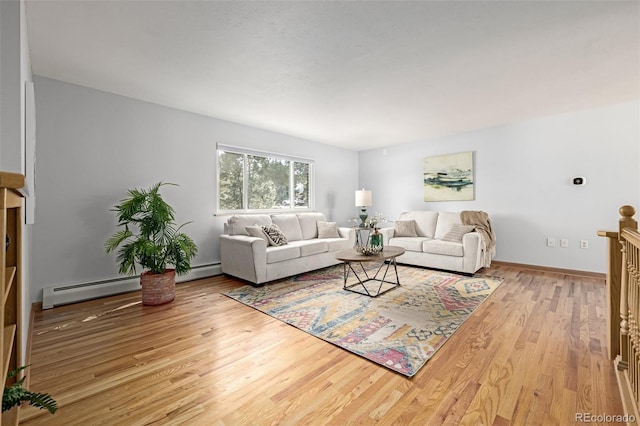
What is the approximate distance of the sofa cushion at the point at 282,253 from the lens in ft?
12.3

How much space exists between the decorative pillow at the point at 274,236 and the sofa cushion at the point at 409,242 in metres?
1.94

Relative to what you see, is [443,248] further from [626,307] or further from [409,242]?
[626,307]

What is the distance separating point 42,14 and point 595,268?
21.4 ft

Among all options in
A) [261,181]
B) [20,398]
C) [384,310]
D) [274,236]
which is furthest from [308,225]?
[20,398]

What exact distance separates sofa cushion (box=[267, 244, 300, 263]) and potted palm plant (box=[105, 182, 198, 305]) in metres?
0.95

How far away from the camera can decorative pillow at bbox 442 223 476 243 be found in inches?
172

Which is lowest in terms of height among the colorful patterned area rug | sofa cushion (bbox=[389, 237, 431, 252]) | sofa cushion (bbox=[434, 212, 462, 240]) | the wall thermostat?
the colorful patterned area rug

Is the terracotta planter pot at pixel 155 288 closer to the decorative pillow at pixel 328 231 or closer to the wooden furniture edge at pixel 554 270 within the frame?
the decorative pillow at pixel 328 231

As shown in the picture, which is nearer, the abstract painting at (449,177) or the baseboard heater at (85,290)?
the baseboard heater at (85,290)

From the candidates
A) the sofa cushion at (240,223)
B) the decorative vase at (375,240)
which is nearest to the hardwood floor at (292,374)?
the decorative vase at (375,240)

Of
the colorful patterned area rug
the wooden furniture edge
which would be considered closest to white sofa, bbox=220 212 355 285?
the colorful patterned area rug

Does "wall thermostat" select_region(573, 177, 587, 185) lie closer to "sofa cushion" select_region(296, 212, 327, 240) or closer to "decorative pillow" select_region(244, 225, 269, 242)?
"sofa cushion" select_region(296, 212, 327, 240)

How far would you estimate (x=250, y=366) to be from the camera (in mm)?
1909

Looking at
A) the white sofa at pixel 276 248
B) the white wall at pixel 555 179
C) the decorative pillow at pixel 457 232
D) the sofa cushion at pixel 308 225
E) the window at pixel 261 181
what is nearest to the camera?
the white sofa at pixel 276 248
